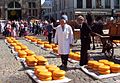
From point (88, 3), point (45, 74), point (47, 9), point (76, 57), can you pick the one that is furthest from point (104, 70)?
point (47, 9)

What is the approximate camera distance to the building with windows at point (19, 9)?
290 feet

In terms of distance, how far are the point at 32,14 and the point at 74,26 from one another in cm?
6119

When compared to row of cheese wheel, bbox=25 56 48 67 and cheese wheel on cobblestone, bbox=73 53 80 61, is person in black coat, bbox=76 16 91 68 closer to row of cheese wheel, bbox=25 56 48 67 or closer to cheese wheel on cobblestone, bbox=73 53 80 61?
row of cheese wheel, bbox=25 56 48 67

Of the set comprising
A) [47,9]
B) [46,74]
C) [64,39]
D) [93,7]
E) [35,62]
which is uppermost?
[64,39]

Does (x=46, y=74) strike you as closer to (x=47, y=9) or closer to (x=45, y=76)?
(x=45, y=76)

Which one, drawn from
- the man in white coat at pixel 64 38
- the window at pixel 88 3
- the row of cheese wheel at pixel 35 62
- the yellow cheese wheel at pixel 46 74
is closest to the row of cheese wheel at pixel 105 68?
the man in white coat at pixel 64 38

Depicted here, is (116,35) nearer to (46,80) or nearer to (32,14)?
(46,80)

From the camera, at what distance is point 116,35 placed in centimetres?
1769

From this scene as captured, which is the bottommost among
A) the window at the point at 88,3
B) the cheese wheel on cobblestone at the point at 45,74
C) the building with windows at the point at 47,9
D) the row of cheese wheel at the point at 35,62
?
the building with windows at the point at 47,9

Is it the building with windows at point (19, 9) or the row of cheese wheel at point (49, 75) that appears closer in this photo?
the row of cheese wheel at point (49, 75)

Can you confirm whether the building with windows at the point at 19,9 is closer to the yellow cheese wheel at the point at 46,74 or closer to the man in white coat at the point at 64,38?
the man in white coat at the point at 64,38

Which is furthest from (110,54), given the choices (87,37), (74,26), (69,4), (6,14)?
(6,14)

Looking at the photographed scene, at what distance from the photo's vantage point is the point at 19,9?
293 feet

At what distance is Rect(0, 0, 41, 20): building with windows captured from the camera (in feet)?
290
